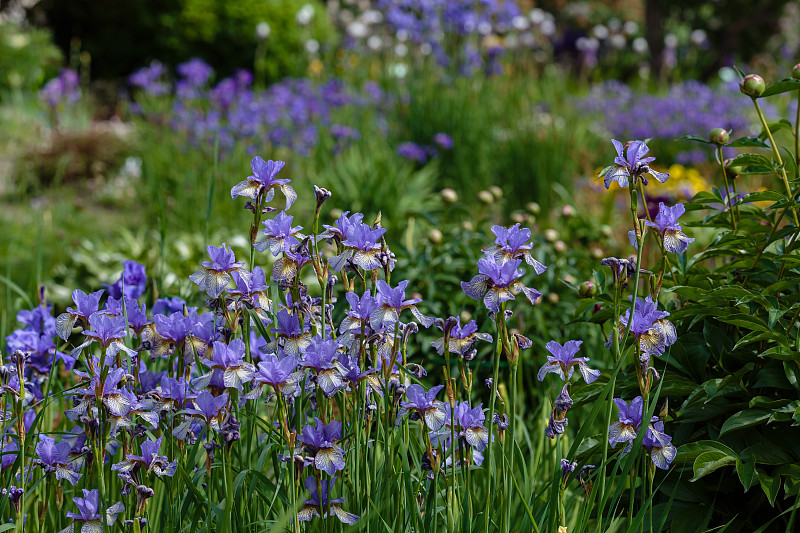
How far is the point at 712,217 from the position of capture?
1.82 meters

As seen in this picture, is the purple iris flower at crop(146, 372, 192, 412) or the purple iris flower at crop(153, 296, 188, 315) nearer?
the purple iris flower at crop(146, 372, 192, 412)

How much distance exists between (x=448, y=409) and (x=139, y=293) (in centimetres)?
125

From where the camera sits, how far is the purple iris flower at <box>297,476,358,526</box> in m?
1.29

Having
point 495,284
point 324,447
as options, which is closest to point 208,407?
point 324,447

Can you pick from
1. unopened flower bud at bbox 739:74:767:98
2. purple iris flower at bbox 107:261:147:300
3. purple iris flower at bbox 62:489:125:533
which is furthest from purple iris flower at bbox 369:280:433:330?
purple iris flower at bbox 107:261:147:300

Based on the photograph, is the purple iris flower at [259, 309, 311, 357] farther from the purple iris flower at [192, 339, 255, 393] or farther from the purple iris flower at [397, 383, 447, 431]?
the purple iris flower at [397, 383, 447, 431]

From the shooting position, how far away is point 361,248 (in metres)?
1.27

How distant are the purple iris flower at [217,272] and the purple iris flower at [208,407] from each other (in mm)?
178

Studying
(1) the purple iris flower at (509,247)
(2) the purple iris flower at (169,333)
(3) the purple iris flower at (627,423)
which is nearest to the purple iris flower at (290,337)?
(2) the purple iris flower at (169,333)

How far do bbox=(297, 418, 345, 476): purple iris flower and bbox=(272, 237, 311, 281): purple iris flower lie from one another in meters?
0.27

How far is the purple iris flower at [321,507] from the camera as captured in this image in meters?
1.29

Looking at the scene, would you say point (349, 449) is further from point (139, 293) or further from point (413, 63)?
point (413, 63)

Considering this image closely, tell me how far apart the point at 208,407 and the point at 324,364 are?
220mm

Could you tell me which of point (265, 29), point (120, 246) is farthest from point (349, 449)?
point (265, 29)
